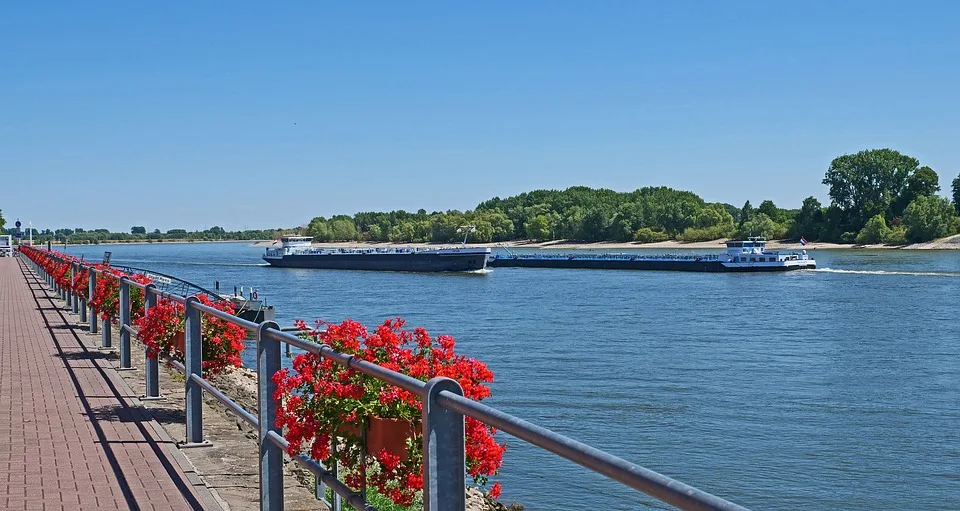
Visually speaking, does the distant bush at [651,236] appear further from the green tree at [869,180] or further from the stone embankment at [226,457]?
the stone embankment at [226,457]

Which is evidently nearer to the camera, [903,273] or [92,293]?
[92,293]

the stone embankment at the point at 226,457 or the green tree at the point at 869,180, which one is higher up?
the green tree at the point at 869,180

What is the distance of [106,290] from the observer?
13328mm

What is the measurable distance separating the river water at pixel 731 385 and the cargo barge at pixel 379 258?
3279 centimetres

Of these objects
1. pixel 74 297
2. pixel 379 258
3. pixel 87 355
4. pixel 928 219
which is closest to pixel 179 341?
pixel 87 355

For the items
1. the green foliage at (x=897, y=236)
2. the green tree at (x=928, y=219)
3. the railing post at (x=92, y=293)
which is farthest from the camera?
the green foliage at (x=897, y=236)

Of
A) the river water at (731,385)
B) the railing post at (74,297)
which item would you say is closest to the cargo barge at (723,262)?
the river water at (731,385)

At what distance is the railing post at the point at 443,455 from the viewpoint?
9.38ft

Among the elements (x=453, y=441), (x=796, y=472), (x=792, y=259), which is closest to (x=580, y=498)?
(x=796, y=472)

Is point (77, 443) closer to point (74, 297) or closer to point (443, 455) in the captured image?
point (443, 455)

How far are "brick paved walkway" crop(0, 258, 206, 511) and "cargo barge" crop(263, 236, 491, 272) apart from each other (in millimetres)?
77738

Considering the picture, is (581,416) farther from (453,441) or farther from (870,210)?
(870,210)

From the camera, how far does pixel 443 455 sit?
289 cm

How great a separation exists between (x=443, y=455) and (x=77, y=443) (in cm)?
507
